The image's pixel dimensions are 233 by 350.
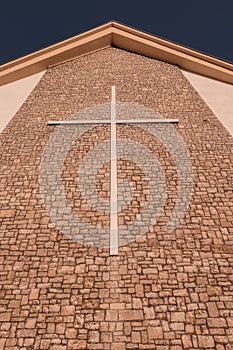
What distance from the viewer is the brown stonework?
695 cm

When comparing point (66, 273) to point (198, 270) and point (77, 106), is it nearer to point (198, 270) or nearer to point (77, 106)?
point (198, 270)

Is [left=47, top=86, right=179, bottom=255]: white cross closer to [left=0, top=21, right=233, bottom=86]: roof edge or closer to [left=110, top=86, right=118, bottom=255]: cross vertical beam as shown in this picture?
[left=110, top=86, right=118, bottom=255]: cross vertical beam

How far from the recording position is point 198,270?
8125 millimetres

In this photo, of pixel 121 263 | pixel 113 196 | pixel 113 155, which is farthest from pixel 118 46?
pixel 121 263

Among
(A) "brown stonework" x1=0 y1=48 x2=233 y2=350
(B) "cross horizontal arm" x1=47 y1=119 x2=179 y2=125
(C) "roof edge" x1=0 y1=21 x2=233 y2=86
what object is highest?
(C) "roof edge" x1=0 y1=21 x2=233 y2=86

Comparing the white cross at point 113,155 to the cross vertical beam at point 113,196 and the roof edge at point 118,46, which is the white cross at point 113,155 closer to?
the cross vertical beam at point 113,196

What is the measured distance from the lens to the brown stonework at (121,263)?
6949mm

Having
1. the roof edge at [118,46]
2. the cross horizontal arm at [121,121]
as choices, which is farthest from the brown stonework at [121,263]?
the roof edge at [118,46]

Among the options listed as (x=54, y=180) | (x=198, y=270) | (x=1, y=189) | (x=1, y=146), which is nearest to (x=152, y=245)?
(x=198, y=270)

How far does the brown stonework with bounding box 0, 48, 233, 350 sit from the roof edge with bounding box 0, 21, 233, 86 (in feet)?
13.0

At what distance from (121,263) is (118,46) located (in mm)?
13469

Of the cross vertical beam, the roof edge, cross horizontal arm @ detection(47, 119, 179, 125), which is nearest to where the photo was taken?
the cross vertical beam

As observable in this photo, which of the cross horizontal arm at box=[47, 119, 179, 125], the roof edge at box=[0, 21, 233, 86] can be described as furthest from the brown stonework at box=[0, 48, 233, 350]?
the roof edge at box=[0, 21, 233, 86]

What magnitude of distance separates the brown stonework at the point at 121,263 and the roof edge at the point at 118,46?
3.96 metres
